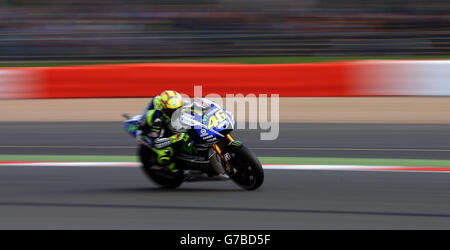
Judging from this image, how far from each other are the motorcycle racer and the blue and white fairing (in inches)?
5.2

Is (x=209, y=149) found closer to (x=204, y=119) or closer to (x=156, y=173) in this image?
(x=204, y=119)

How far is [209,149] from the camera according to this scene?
21.5 ft

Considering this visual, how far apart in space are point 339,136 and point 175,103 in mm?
4619

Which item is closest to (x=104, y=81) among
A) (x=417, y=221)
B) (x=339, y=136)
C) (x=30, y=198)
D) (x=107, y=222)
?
(x=339, y=136)

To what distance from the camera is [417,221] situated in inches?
224

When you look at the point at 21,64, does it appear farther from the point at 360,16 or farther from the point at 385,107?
the point at 385,107

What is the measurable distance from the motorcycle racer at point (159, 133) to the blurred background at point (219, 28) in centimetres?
1163

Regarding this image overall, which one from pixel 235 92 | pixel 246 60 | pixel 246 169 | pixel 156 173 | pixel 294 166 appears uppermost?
pixel 246 60

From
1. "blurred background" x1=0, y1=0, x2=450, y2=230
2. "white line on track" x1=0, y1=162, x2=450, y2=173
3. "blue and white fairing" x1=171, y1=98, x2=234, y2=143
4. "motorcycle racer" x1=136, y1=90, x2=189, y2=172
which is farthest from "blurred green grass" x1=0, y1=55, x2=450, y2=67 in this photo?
"blue and white fairing" x1=171, y1=98, x2=234, y2=143

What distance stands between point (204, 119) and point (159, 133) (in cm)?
64

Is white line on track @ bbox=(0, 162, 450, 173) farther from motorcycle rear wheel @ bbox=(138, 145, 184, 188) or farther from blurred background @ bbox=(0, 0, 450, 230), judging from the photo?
motorcycle rear wheel @ bbox=(138, 145, 184, 188)

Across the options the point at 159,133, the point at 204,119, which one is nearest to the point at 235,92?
the point at 159,133

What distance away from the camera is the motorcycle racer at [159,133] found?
22.0ft

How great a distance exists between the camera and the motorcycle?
252 inches
